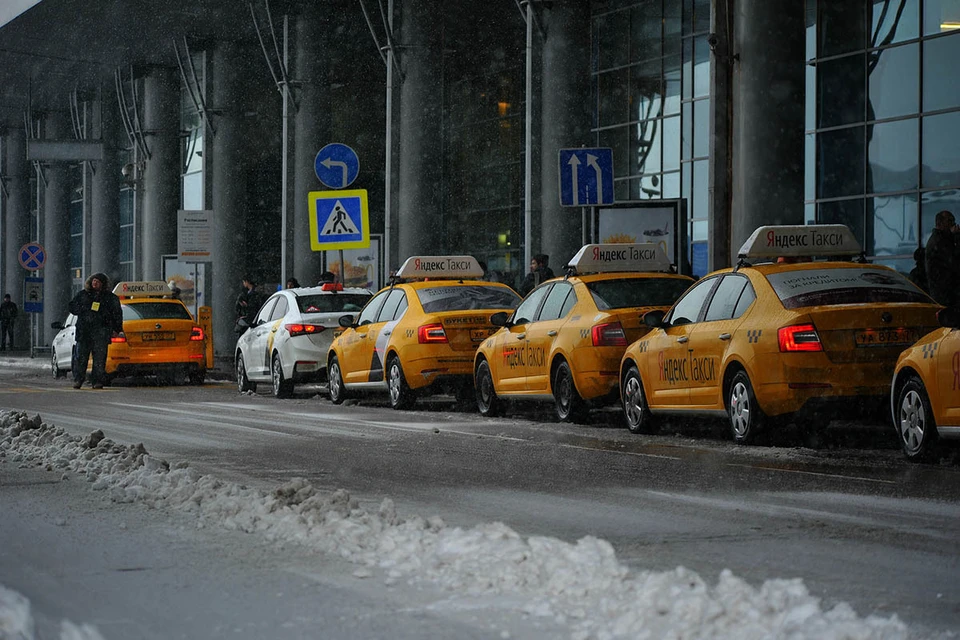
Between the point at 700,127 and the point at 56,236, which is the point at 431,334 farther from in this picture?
the point at 56,236

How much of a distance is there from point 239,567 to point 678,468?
15.5ft

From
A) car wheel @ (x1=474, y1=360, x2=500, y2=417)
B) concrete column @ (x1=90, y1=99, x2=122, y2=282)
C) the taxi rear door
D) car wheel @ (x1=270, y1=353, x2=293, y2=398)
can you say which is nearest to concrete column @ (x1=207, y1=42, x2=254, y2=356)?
concrete column @ (x1=90, y1=99, x2=122, y2=282)

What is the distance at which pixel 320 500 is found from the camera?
304 inches

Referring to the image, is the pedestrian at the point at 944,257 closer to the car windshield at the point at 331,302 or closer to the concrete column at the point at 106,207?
the car windshield at the point at 331,302

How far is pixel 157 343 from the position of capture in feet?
84.9

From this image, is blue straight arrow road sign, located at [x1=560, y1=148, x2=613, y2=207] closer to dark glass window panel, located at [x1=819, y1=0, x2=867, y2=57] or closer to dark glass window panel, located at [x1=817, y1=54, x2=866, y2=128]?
dark glass window panel, located at [x1=817, y1=54, x2=866, y2=128]

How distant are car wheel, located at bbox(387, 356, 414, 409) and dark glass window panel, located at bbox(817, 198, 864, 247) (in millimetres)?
10629

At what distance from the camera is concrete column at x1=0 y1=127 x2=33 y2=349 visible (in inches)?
2431

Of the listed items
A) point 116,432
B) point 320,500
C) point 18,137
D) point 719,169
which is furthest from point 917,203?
point 18,137

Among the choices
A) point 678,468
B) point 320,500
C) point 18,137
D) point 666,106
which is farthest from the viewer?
point 18,137

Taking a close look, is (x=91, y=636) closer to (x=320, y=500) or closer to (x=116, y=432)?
(x=320, y=500)


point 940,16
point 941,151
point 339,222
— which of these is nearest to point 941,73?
point 940,16

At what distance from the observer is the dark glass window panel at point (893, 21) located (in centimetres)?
2484

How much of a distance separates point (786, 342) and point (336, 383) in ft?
30.9
